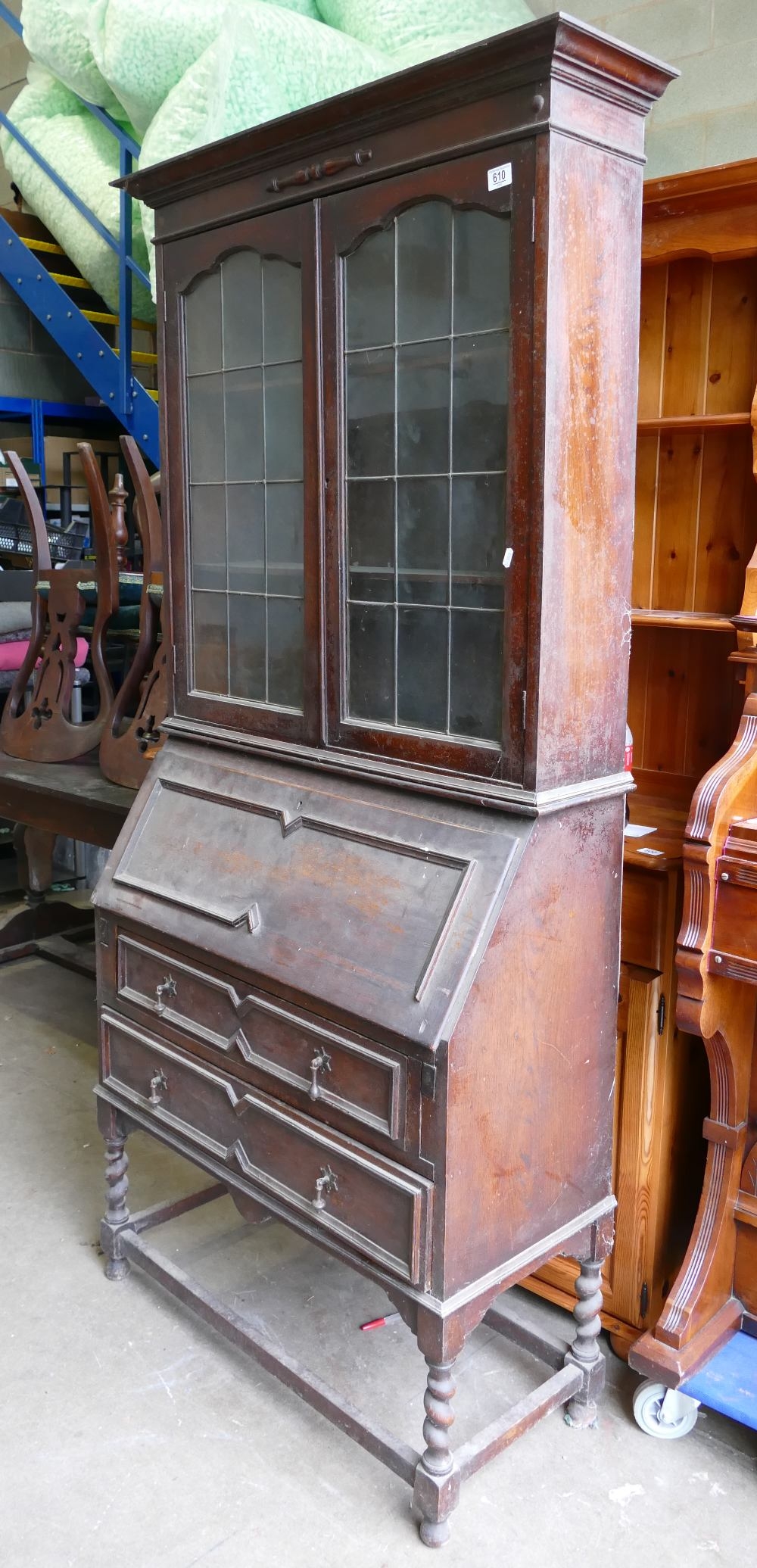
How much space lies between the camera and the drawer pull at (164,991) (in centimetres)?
212

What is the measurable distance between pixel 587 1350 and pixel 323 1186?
565 mm

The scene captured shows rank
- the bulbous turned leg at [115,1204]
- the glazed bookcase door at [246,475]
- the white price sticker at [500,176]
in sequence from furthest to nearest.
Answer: the bulbous turned leg at [115,1204]
the glazed bookcase door at [246,475]
the white price sticker at [500,176]

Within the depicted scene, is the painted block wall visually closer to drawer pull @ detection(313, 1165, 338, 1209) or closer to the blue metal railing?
the blue metal railing

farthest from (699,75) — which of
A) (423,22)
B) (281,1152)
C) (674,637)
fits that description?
(281,1152)

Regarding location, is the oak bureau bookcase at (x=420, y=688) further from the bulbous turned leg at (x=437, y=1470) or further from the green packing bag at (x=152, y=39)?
the green packing bag at (x=152, y=39)

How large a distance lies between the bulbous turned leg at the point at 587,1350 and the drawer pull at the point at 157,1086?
0.80 meters

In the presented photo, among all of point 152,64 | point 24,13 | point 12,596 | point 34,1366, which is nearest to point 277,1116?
point 34,1366

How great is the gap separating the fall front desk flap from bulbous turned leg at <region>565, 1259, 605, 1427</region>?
658 millimetres

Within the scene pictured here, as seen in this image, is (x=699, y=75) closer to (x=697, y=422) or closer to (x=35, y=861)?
(x=697, y=422)

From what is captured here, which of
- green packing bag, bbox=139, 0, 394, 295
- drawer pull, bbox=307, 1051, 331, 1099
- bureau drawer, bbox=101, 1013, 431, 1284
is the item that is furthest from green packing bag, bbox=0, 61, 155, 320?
drawer pull, bbox=307, 1051, 331, 1099

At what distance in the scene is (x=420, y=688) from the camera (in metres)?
1.80

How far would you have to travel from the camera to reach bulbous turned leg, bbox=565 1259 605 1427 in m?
1.97

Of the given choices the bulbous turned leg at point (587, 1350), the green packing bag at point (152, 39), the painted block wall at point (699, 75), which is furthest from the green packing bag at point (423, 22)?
the bulbous turned leg at point (587, 1350)

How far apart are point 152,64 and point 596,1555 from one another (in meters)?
3.75
